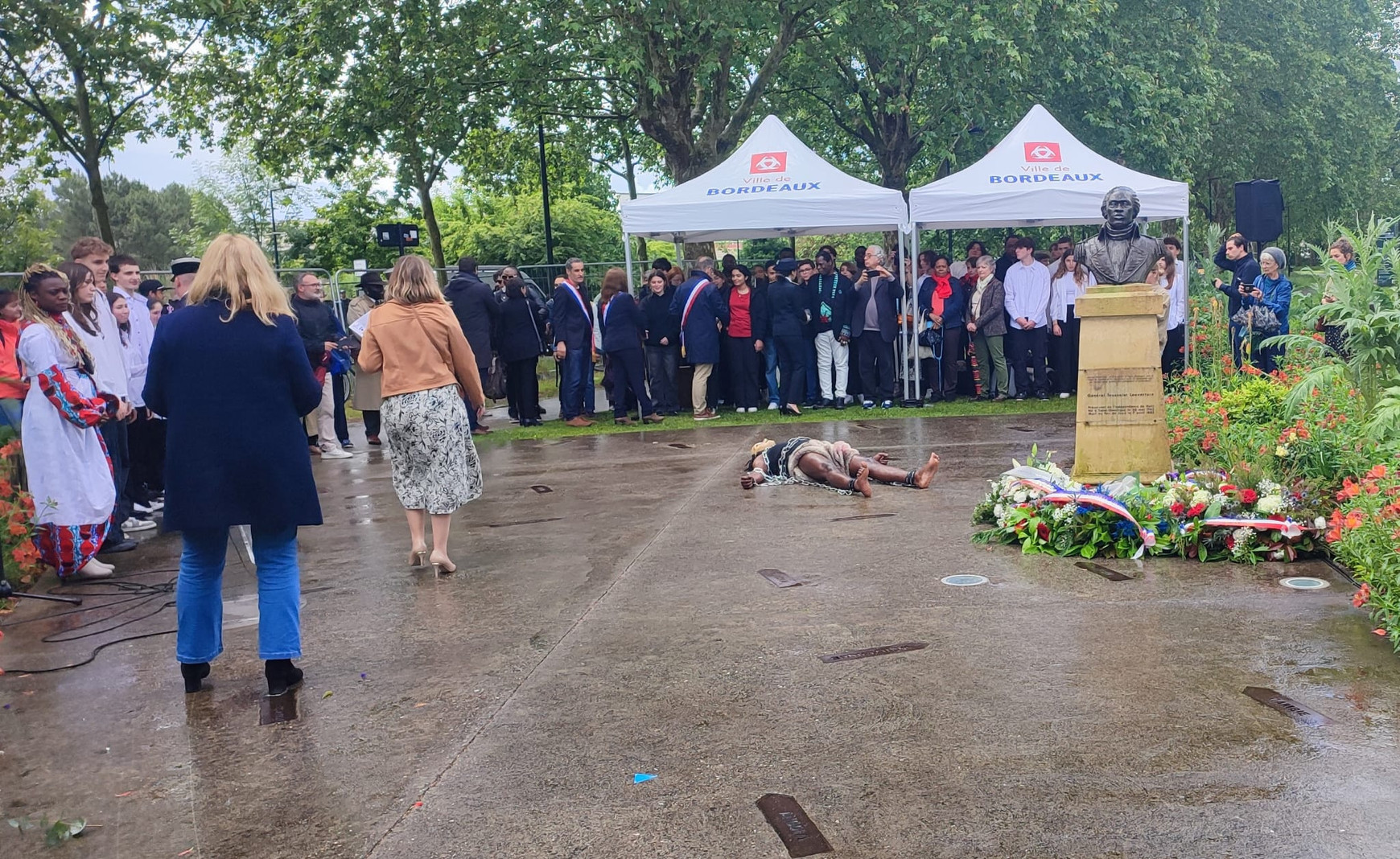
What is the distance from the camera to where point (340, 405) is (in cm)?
1408

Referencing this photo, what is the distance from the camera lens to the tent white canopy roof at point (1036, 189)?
569 inches

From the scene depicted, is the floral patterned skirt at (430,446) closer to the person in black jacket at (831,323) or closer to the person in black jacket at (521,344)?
the person in black jacket at (521,344)

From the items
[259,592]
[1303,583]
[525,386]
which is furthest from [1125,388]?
[525,386]

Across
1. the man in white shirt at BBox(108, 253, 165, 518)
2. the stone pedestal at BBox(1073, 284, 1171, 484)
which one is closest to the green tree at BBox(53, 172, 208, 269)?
the man in white shirt at BBox(108, 253, 165, 518)

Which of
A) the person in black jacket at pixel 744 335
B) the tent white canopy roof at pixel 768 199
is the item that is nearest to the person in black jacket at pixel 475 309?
the tent white canopy roof at pixel 768 199

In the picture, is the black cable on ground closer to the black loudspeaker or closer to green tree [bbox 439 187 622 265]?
the black loudspeaker

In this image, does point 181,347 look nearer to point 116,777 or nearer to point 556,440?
point 116,777

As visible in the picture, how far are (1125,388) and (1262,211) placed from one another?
9.70m

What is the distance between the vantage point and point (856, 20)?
2177 cm

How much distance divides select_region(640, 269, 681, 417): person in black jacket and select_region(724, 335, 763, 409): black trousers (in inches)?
26.2

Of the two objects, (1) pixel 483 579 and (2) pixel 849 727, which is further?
(1) pixel 483 579

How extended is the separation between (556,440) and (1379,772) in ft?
35.1

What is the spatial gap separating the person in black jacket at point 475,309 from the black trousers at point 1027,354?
6.18m

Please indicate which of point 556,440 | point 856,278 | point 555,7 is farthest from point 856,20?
point 556,440
